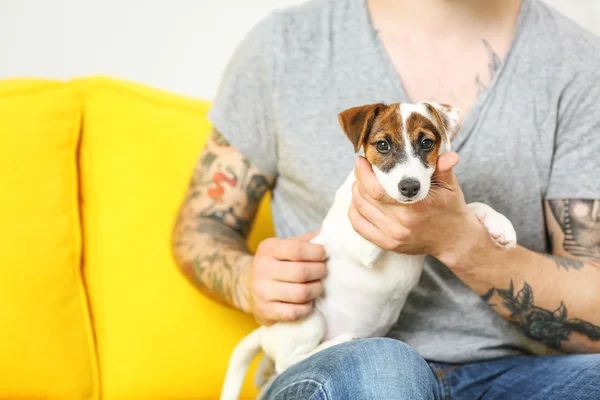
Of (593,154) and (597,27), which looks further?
(597,27)

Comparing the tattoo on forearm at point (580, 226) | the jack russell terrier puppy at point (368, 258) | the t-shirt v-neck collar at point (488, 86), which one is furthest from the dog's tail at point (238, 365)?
the tattoo on forearm at point (580, 226)

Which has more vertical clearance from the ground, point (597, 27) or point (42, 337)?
point (597, 27)

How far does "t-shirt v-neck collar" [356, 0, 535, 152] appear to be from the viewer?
4.82 ft

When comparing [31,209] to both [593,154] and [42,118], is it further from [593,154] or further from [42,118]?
[593,154]

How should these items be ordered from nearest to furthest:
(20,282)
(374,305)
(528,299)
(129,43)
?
(374,305)
(528,299)
(20,282)
(129,43)

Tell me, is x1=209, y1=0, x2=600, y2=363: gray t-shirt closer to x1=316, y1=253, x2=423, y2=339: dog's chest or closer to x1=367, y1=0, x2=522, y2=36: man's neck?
x1=367, y1=0, x2=522, y2=36: man's neck

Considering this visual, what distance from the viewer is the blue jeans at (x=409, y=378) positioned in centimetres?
109

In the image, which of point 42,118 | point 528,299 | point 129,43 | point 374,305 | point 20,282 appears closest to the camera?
point 374,305

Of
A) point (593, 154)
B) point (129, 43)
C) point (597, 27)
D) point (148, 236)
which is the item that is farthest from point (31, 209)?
point (597, 27)

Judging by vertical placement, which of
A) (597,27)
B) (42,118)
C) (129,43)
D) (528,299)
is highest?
(597,27)

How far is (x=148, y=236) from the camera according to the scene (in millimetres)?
1737

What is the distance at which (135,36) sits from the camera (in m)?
2.14

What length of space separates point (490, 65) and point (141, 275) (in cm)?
98

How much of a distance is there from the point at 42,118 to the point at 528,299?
4.03 feet
